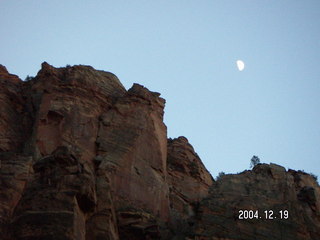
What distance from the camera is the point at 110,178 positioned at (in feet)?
159

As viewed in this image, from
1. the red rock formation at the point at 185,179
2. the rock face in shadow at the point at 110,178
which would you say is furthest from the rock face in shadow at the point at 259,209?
the red rock formation at the point at 185,179

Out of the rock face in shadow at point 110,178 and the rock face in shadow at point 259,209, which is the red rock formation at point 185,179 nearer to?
the rock face in shadow at point 110,178

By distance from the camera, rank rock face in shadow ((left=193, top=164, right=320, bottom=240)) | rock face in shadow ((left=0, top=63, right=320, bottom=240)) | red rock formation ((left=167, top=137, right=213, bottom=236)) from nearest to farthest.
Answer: rock face in shadow ((left=0, top=63, right=320, bottom=240)), rock face in shadow ((left=193, top=164, right=320, bottom=240)), red rock formation ((left=167, top=137, right=213, bottom=236))

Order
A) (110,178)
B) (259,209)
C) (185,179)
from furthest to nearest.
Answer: (185,179), (110,178), (259,209)

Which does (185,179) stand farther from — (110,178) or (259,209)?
(259,209)

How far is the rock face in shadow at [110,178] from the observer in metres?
36.1

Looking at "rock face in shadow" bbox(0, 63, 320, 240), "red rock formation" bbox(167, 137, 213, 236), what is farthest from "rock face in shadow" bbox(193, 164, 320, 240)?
"red rock formation" bbox(167, 137, 213, 236)

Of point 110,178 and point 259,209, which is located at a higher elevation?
point 110,178

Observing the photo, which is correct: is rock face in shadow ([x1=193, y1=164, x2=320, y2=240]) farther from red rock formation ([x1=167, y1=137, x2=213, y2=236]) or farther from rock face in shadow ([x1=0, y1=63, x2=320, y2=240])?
red rock formation ([x1=167, y1=137, x2=213, y2=236])

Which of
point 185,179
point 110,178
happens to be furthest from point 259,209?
point 185,179

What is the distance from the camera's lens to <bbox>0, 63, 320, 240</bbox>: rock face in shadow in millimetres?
36062

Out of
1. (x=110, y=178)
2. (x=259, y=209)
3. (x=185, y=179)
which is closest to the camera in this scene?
(x=259, y=209)

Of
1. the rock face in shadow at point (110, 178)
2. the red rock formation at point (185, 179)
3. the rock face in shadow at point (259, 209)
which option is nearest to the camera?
the rock face in shadow at point (110, 178)

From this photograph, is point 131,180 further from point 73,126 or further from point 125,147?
point 73,126
